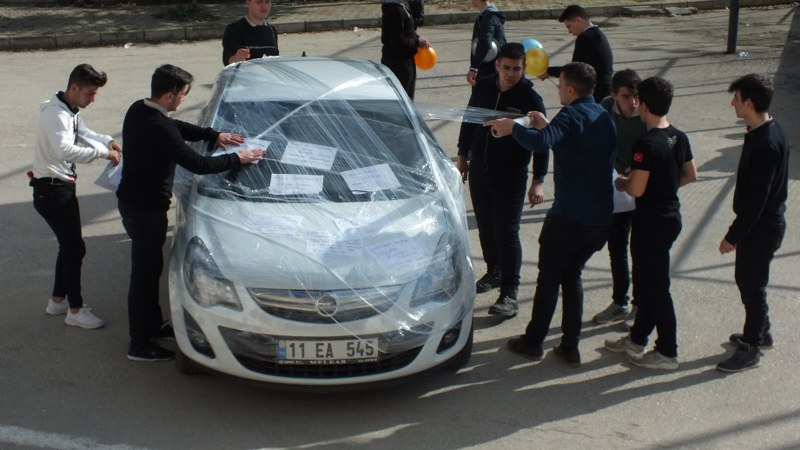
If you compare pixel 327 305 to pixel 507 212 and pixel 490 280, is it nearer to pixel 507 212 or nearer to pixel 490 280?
pixel 507 212

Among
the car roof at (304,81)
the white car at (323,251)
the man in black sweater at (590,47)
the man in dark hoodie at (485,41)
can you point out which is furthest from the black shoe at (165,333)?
the man in dark hoodie at (485,41)

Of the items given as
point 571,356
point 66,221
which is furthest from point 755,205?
point 66,221

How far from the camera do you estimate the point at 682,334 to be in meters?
5.41

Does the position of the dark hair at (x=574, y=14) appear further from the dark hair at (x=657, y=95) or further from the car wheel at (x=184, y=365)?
the car wheel at (x=184, y=365)

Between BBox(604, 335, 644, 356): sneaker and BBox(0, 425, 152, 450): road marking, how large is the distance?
2.63 meters

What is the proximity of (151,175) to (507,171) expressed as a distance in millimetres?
2080

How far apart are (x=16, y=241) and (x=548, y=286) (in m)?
3.95

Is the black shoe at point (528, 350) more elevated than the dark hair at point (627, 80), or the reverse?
the dark hair at point (627, 80)

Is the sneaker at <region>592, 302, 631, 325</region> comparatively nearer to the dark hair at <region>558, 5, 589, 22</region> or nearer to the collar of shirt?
the dark hair at <region>558, 5, 589, 22</region>

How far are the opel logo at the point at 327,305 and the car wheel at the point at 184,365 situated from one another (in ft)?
2.50

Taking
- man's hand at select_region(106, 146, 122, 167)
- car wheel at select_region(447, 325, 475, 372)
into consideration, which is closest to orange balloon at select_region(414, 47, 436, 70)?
man's hand at select_region(106, 146, 122, 167)

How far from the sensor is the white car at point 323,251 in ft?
14.1

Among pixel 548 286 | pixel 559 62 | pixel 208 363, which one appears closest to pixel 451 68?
pixel 559 62

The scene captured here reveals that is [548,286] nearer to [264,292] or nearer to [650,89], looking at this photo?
[650,89]
